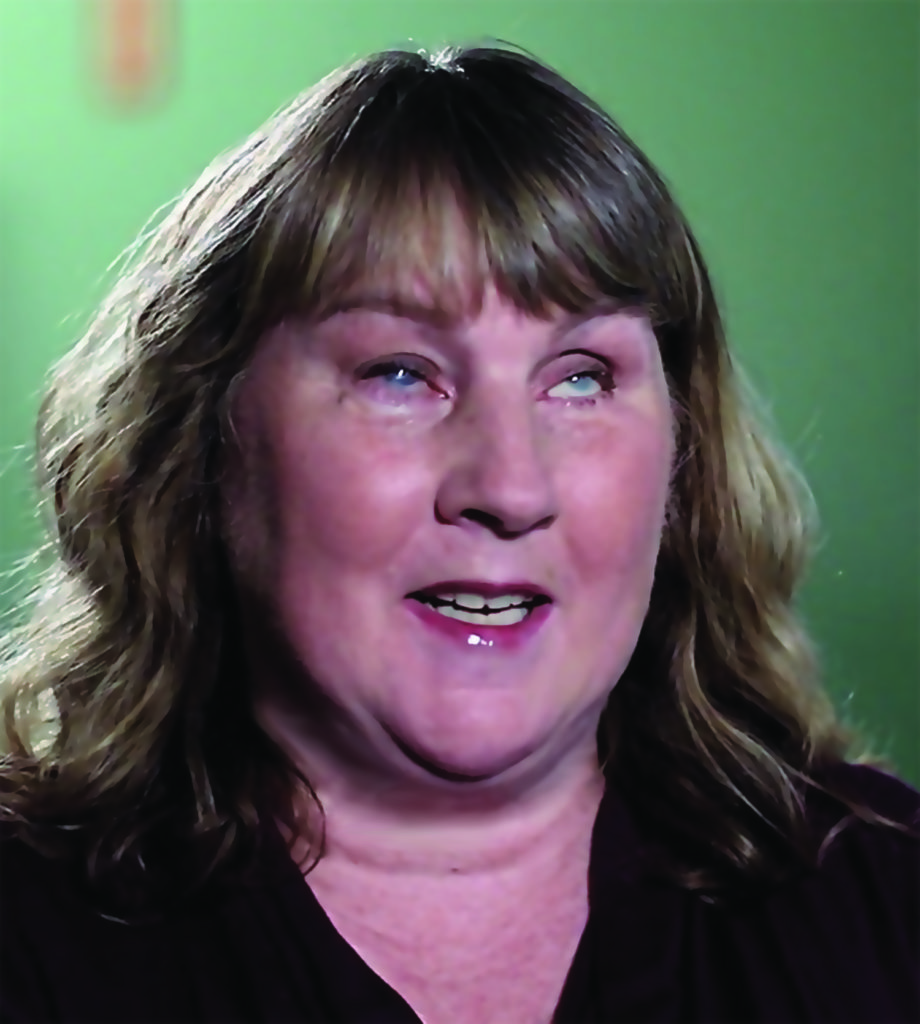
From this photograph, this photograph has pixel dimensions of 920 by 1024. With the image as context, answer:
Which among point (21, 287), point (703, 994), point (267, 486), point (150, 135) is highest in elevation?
point (150, 135)

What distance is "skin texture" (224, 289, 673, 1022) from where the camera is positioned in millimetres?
766

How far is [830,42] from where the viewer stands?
5.55ft

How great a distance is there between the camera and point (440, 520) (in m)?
0.77

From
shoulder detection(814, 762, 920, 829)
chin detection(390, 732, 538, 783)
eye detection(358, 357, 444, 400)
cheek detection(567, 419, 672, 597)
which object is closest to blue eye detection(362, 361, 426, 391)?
eye detection(358, 357, 444, 400)

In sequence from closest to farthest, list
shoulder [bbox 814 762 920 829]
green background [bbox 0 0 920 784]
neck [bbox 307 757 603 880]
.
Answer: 1. neck [bbox 307 757 603 880]
2. shoulder [bbox 814 762 920 829]
3. green background [bbox 0 0 920 784]

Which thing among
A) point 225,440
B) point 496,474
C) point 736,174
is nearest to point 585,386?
point 496,474

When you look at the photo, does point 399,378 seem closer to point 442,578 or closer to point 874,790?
point 442,578

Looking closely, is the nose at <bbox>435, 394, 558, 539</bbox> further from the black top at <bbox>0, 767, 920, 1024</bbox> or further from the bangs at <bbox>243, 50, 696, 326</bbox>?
the black top at <bbox>0, 767, 920, 1024</bbox>

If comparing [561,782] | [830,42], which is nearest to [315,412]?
[561,782]

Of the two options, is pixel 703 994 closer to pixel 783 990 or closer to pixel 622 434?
pixel 783 990

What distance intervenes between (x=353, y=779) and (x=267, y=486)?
0.21m

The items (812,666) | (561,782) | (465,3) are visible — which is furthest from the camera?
(465,3)

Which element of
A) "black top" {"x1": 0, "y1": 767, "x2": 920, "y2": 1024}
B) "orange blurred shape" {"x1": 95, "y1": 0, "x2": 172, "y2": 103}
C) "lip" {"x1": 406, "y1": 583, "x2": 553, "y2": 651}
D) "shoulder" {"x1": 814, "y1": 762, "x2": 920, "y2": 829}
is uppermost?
"orange blurred shape" {"x1": 95, "y1": 0, "x2": 172, "y2": 103}

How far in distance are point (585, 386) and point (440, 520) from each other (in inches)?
5.8
